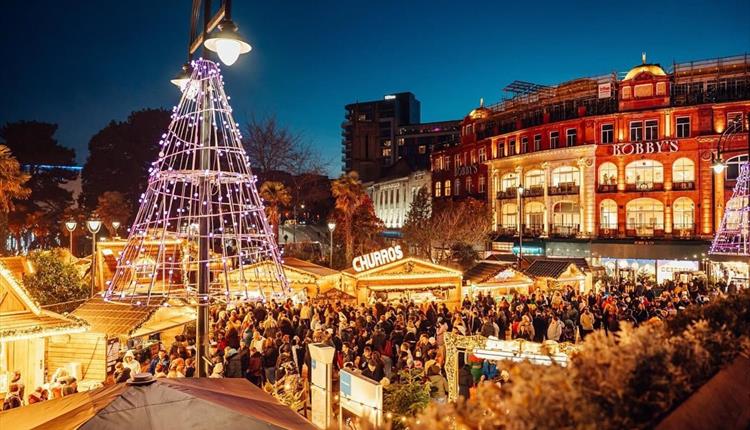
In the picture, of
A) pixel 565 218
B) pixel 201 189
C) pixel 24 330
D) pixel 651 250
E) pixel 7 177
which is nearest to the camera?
pixel 201 189

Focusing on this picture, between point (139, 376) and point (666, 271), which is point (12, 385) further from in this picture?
point (666, 271)

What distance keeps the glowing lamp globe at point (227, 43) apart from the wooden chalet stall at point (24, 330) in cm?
654

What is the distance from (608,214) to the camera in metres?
40.9

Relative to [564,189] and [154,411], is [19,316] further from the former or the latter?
[564,189]

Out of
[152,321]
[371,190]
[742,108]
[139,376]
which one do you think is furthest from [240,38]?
[371,190]

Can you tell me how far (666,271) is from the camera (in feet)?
119

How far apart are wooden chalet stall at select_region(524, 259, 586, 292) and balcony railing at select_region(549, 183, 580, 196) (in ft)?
64.7

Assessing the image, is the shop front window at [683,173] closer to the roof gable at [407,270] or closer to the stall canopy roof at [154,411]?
the roof gable at [407,270]

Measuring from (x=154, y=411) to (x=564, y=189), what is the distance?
4237cm

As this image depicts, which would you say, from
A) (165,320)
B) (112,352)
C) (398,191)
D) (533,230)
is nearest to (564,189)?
(533,230)

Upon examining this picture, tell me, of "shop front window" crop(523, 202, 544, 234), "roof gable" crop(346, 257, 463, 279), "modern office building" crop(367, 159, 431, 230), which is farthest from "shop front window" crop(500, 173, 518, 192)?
"roof gable" crop(346, 257, 463, 279)

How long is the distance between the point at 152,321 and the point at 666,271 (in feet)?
115

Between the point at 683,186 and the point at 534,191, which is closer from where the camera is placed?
the point at 683,186

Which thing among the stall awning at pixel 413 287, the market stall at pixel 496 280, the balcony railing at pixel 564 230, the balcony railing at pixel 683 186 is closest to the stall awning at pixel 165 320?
the stall awning at pixel 413 287
